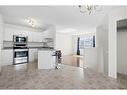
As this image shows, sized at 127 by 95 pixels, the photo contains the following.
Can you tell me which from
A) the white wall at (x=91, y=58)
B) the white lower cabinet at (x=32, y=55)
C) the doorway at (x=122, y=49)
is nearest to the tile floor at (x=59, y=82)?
the doorway at (x=122, y=49)

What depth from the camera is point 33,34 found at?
7.76 metres

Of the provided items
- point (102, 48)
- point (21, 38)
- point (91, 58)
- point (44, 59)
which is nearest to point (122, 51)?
point (102, 48)

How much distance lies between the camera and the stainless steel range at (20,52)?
21.1ft

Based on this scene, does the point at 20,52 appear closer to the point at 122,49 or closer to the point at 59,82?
the point at 59,82

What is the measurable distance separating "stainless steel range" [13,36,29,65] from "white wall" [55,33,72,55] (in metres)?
3.69

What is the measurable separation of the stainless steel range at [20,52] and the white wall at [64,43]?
3.69 m

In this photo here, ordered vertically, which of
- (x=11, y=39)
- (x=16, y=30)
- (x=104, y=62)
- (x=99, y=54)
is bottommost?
(x=104, y=62)

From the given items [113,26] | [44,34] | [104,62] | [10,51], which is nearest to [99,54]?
[104,62]

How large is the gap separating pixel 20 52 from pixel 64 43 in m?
5.04
